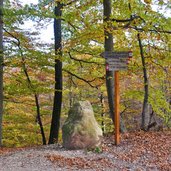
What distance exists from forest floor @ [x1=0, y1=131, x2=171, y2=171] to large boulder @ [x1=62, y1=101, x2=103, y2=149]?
0.25 m

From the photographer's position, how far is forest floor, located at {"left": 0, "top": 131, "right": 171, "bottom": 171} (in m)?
6.68

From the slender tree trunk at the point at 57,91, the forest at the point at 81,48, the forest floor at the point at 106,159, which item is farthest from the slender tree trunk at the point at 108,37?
the slender tree trunk at the point at 57,91

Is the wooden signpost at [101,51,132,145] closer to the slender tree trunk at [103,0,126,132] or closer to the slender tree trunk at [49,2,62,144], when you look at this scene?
the slender tree trunk at [103,0,126,132]

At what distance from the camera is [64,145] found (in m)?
8.70

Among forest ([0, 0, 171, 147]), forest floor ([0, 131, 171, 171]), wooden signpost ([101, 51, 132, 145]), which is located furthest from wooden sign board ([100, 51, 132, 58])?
forest floor ([0, 131, 171, 171])

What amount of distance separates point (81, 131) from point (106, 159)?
139 centimetres

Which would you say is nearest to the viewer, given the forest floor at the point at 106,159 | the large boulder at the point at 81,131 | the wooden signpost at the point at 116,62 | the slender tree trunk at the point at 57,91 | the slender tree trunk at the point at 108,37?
the forest floor at the point at 106,159

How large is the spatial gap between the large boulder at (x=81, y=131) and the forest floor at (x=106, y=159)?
25cm

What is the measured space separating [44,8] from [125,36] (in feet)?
12.1

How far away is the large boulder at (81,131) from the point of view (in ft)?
27.5

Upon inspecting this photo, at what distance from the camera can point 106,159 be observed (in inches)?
287

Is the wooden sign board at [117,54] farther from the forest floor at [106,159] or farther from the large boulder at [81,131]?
the forest floor at [106,159]

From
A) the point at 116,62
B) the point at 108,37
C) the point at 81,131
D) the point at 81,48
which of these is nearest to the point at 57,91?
the point at 81,48

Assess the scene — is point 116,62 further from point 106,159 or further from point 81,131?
point 106,159
